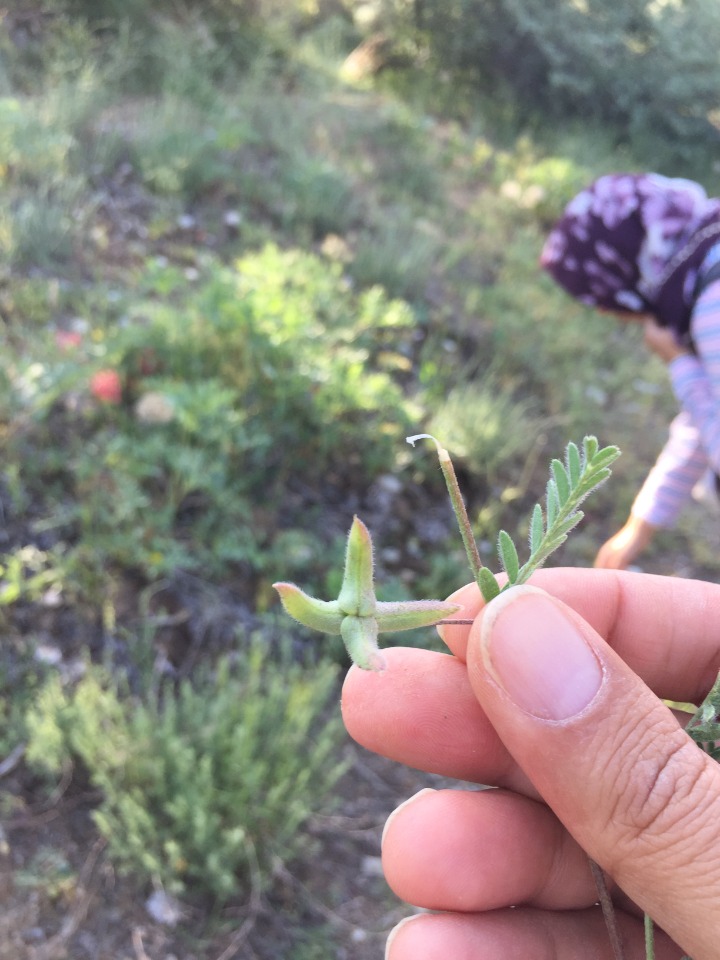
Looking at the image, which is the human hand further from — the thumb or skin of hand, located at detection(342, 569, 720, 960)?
the thumb

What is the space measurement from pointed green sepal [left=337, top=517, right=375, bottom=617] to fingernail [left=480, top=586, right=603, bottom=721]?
0.67 ft

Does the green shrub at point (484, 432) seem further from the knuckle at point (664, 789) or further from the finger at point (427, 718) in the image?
the knuckle at point (664, 789)

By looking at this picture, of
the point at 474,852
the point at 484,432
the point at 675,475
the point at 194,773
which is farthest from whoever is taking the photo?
the point at 484,432

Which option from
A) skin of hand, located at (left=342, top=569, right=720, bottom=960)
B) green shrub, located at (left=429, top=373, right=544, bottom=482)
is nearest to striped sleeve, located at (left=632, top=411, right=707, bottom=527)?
green shrub, located at (left=429, top=373, right=544, bottom=482)

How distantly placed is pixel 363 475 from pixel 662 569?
4.72ft

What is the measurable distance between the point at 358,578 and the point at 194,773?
1.26 metres

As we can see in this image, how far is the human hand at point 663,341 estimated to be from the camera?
8.55ft

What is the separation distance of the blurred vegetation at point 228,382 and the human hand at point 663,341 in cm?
64

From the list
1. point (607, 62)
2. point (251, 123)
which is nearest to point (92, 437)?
point (251, 123)

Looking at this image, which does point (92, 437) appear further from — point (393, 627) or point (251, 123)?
point (251, 123)

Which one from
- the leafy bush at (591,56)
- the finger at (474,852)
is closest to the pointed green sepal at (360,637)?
the finger at (474,852)

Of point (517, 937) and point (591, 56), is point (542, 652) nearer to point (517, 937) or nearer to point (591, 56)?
point (517, 937)

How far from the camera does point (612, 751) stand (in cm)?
84

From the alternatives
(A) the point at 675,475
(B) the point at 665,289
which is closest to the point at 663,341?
(B) the point at 665,289
